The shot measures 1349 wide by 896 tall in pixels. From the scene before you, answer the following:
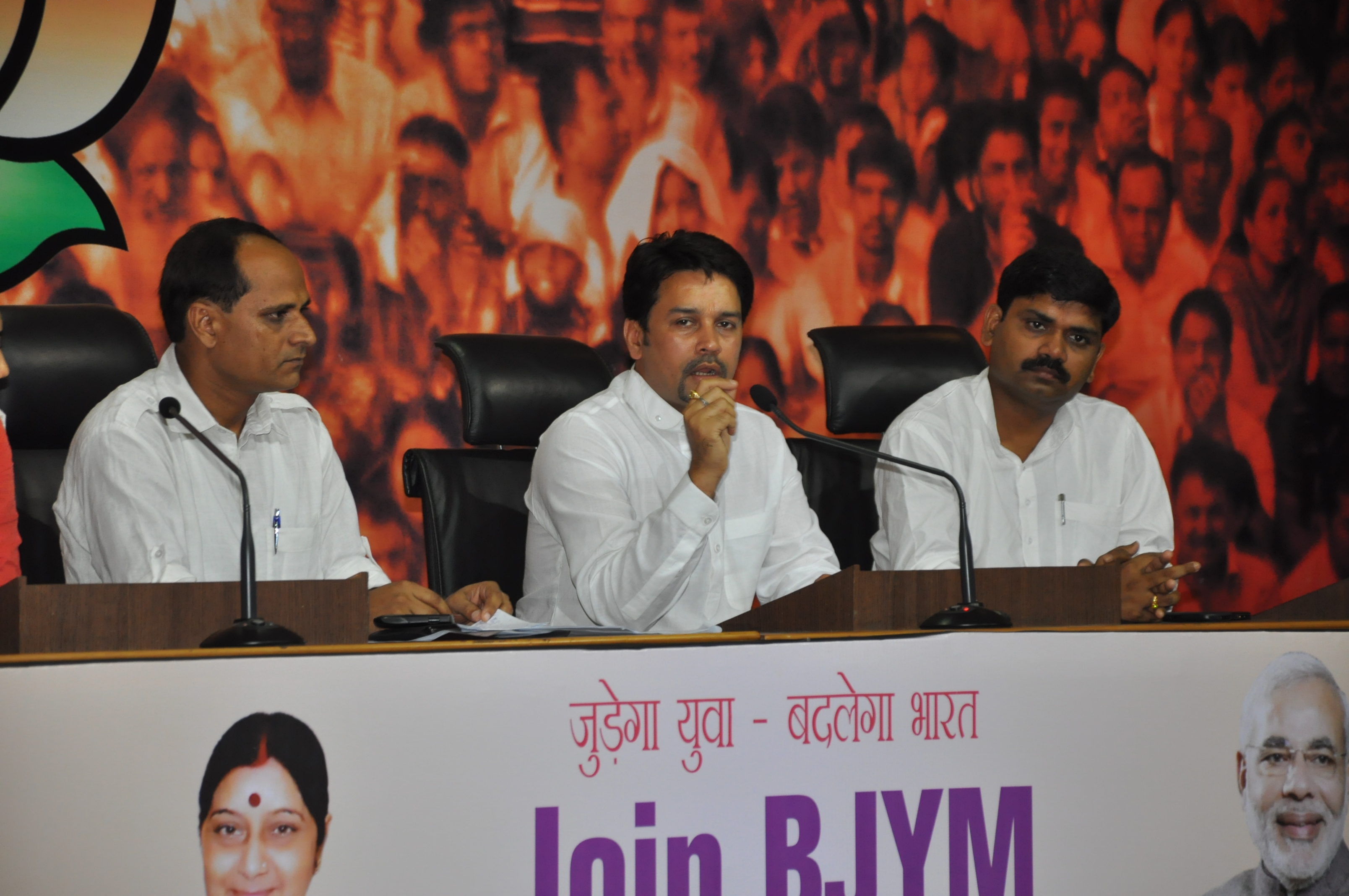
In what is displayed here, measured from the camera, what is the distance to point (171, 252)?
2.35 m

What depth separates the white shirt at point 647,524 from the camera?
84.4 inches

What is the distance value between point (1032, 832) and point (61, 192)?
2.58 meters

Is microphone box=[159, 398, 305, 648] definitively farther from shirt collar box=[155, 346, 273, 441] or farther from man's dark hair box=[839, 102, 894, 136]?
man's dark hair box=[839, 102, 894, 136]

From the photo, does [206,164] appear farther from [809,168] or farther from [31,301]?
[809,168]

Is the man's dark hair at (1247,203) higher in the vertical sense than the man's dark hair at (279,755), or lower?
higher

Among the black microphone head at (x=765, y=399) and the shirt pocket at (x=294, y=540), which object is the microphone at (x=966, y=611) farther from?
the shirt pocket at (x=294, y=540)

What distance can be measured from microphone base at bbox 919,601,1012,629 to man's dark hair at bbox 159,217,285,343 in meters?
1.45

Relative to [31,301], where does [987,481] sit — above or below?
below

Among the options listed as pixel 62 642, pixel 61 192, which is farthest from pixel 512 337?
pixel 62 642

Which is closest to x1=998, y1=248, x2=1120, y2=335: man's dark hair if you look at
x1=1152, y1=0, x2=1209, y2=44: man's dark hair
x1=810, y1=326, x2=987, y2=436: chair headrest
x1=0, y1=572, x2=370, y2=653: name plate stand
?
x1=810, y1=326, x2=987, y2=436: chair headrest

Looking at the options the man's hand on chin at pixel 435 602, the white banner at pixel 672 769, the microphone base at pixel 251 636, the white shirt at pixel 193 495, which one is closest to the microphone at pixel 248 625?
the microphone base at pixel 251 636

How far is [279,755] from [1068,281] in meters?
2.06

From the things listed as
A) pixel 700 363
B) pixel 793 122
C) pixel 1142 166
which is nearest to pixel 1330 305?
pixel 1142 166

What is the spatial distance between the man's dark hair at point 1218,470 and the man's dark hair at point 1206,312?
30 cm
